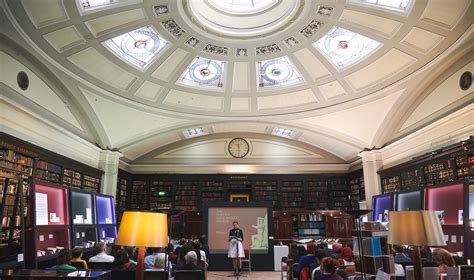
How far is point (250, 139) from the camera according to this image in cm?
1371

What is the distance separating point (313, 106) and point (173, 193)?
6531 mm

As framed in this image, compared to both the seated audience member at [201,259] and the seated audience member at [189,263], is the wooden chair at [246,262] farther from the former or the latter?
the seated audience member at [189,263]

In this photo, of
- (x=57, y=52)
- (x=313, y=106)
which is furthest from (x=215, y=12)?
(x=313, y=106)

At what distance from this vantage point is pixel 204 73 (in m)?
9.62

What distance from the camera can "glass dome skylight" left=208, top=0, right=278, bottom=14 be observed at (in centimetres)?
731

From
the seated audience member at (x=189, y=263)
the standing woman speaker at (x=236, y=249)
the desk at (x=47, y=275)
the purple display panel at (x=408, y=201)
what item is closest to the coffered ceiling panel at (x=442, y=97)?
the purple display panel at (x=408, y=201)

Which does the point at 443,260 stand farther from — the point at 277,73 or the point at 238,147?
the point at 238,147

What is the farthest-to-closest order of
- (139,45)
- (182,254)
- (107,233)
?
(107,233), (139,45), (182,254)

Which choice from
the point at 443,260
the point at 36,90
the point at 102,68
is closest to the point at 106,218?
the point at 36,90

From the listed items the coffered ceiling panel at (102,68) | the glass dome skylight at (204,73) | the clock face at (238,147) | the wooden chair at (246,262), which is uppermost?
the glass dome skylight at (204,73)

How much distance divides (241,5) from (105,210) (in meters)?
6.69

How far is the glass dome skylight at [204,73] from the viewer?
924 centimetres

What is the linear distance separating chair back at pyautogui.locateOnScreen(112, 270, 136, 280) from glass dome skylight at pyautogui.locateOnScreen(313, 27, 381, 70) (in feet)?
21.3

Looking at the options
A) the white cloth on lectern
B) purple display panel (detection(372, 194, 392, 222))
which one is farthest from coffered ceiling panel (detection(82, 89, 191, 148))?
purple display panel (detection(372, 194, 392, 222))
